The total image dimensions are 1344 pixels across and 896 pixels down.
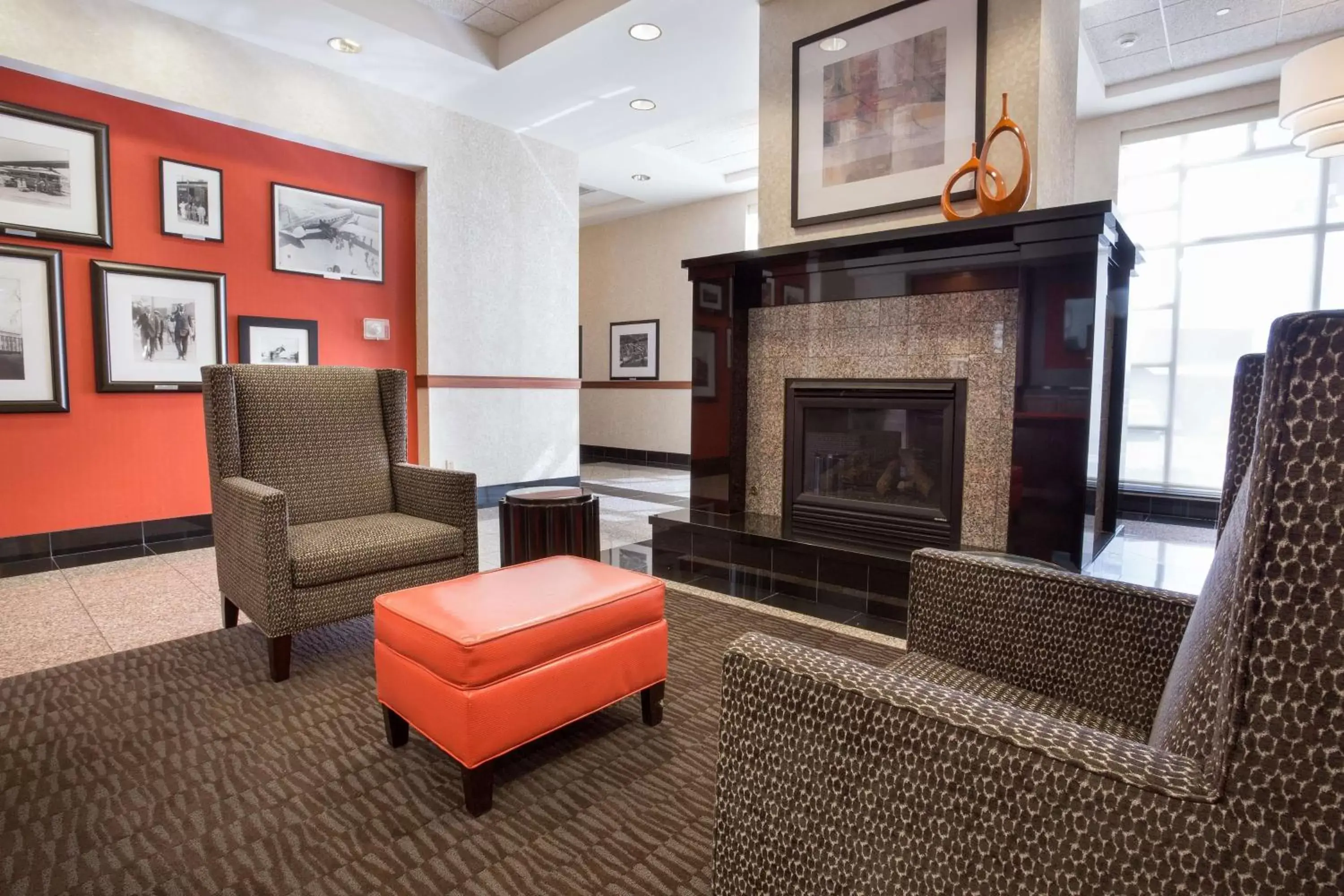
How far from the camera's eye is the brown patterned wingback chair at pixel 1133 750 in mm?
606

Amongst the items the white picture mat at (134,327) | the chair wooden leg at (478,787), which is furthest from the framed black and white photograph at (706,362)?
the white picture mat at (134,327)

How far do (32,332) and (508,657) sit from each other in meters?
3.84

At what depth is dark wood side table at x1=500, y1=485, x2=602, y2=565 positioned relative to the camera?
2.88 meters

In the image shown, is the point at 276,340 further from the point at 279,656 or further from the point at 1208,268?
the point at 1208,268

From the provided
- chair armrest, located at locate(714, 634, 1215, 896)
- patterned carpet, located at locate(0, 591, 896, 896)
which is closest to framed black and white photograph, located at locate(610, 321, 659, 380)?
patterned carpet, located at locate(0, 591, 896, 896)

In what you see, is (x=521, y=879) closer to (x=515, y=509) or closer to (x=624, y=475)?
(x=515, y=509)

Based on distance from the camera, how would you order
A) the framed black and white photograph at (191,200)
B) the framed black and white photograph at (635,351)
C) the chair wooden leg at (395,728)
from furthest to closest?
1. the framed black and white photograph at (635,351)
2. the framed black and white photograph at (191,200)
3. the chair wooden leg at (395,728)

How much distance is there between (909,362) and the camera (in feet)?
10.8

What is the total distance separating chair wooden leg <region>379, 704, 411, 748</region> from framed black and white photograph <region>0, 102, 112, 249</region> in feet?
11.9

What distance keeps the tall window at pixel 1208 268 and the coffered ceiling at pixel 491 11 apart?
15.7ft

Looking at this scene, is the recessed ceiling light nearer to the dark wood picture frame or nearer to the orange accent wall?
the orange accent wall

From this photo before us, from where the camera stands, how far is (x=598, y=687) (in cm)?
180

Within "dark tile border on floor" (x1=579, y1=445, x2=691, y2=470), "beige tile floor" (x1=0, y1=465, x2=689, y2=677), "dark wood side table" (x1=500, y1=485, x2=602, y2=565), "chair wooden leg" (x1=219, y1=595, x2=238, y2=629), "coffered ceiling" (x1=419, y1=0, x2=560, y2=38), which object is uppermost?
"coffered ceiling" (x1=419, y1=0, x2=560, y2=38)

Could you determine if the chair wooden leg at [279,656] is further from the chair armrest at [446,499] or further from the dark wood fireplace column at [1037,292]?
the dark wood fireplace column at [1037,292]
